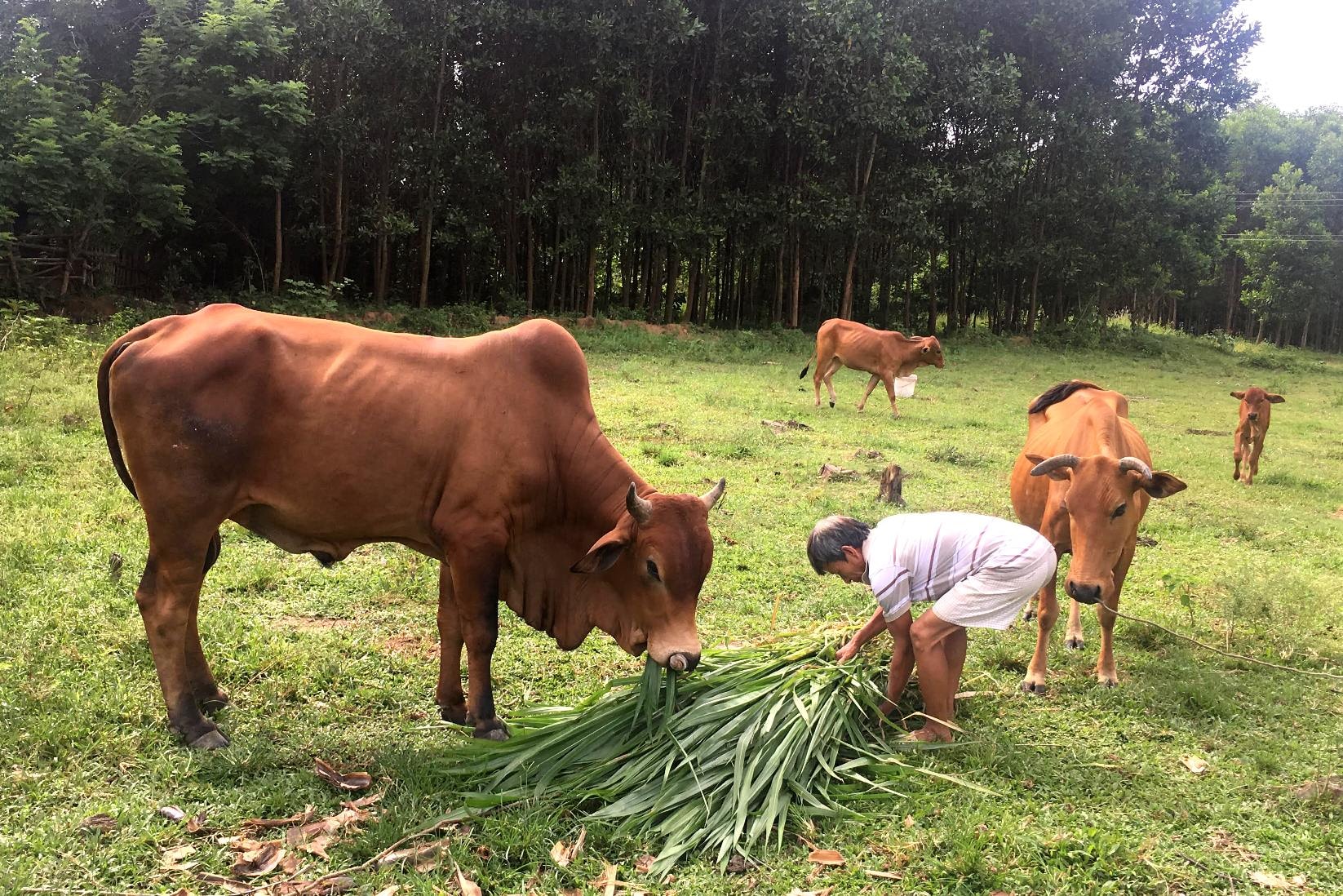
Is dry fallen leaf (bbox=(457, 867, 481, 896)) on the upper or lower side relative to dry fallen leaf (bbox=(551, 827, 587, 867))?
lower

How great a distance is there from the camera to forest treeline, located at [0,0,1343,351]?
58.9ft

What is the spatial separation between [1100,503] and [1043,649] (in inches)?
34.7

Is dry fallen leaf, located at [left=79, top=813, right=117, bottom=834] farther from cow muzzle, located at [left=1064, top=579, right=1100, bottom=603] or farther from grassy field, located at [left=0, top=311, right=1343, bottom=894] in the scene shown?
cow muzzle, located at [left=1064, top=579, right=1100, bottom=603]

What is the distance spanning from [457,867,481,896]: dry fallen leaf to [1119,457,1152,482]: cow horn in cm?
371

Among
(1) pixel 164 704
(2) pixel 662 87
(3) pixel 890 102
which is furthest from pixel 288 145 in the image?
(1) pixel 164 704

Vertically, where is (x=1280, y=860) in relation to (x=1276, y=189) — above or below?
below

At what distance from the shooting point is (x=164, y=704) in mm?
4008

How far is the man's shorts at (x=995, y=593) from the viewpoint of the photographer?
387 cm

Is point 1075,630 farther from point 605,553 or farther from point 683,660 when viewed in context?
point 605,553

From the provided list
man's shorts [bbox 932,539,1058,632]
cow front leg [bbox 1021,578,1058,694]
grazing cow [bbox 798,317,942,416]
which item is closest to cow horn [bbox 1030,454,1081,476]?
cow front leg [bbox 1021,578,1058,694]

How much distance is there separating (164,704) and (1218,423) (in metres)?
16.5

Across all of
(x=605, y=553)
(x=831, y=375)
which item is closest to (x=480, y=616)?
(x=605, y=553)

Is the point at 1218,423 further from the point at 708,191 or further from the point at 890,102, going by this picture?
the point at 708,191

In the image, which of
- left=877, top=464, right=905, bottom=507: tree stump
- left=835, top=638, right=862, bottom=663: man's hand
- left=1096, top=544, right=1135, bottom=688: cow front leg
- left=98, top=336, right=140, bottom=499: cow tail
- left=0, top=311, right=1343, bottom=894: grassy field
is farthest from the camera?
left=877, top=464, right=905, bottom=507: tree stump
